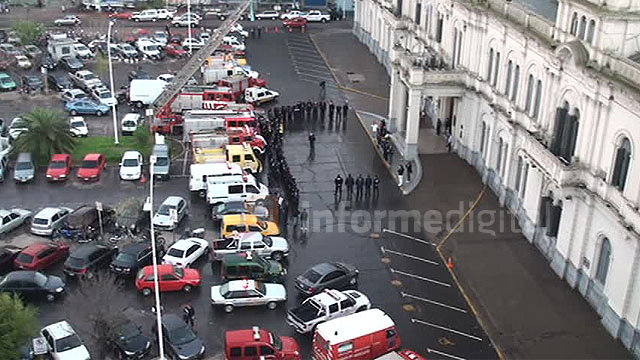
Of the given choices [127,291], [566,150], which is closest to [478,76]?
[566,150]

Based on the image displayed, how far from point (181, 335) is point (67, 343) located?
4.34 metres

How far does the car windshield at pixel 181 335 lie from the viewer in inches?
1168

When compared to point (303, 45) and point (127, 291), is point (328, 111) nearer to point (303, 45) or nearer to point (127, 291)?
point (303, 45)

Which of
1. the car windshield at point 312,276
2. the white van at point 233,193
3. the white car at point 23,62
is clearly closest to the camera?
the car windshield at point 312,276

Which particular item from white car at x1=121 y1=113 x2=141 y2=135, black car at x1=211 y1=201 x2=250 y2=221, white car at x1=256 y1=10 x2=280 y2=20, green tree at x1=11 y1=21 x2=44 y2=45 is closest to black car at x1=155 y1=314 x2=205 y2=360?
black car at x1=211 y1=201 x2=250 y2=221

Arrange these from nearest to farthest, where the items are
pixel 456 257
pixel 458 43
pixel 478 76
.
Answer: pixel 456 257 → pixel 478 76 → pixel 458 43

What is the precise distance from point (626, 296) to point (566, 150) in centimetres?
810

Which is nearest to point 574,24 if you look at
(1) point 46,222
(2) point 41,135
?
(1) point 46,222

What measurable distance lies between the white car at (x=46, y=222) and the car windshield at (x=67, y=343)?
10619 mm

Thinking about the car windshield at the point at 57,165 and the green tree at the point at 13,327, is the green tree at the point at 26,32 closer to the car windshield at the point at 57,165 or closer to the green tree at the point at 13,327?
the car windshield at the point at 57,165

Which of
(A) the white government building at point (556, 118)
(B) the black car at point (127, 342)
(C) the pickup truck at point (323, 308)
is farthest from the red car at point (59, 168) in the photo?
(A) the white government building at point (556, 118)

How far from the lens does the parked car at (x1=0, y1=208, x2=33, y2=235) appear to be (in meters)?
38.6

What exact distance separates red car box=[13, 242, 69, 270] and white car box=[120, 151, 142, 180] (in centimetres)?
934

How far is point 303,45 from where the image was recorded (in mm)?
77000
